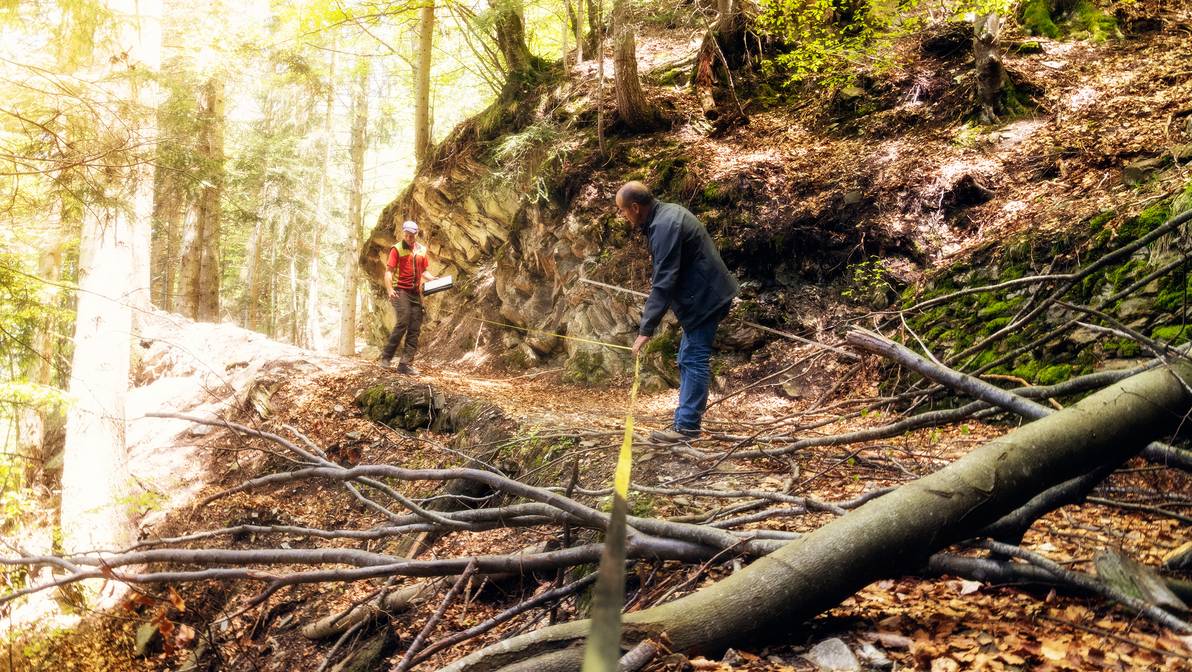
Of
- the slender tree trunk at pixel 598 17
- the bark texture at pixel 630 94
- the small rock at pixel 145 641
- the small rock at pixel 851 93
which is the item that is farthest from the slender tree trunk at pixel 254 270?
the small rock at pixel 851 93

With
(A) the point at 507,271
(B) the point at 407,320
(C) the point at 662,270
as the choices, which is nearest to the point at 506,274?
(A) the point at 507,271

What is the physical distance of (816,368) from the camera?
789 centimetres

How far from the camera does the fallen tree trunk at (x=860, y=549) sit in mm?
2066

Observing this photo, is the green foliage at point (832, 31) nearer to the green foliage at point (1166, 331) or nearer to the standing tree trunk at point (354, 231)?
the green foliage at point (1166, 331)

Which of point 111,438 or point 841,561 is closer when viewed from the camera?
point 841,561

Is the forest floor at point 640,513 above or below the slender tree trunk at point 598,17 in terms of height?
below

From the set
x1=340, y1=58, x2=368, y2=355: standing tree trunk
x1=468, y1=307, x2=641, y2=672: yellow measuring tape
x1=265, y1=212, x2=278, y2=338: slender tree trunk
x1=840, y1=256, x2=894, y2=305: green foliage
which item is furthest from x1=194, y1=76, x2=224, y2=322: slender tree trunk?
x1=468, y1=307, x2=641, y2=672: yellow measuring tape

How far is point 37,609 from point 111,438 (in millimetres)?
1985

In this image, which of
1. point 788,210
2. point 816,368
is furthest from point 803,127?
point 816,368

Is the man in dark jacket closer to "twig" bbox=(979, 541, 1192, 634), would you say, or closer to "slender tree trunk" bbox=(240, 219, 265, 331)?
"twig" bbox=(979, 541, 1192, 634)

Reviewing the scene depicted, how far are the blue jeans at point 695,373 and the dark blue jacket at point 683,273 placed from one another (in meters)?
0.09

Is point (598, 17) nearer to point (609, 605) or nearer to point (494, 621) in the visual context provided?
point (494, 621)

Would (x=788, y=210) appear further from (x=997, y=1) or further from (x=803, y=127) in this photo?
(x=997, y=1)

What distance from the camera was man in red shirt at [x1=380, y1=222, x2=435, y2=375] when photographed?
10344 millimetres
